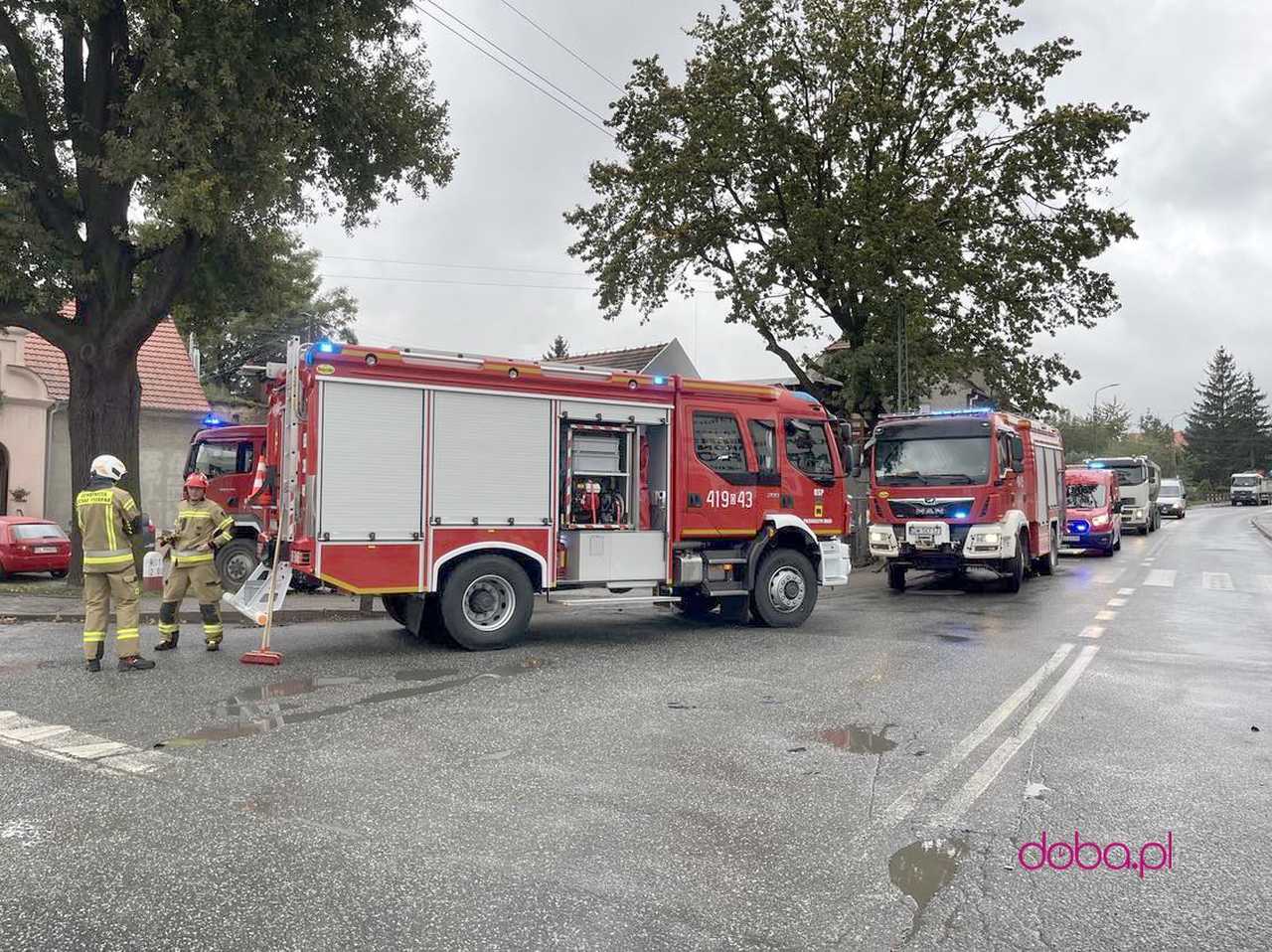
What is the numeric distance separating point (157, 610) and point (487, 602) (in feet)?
17.4

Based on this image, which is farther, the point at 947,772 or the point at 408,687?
the point at 408,687

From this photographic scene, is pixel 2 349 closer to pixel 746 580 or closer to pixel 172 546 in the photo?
pixel 172 546

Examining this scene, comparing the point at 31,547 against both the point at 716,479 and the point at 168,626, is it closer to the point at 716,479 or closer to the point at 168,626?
the point at 168,626

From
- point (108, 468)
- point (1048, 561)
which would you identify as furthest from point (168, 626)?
point (1048, 561)

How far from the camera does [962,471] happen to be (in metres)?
15.0

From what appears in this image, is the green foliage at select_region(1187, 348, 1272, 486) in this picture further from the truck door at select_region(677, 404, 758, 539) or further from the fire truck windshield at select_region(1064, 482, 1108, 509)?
the truck door at select_region(677, 404, 758, 539)

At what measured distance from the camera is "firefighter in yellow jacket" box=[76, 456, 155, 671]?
8.05 meters

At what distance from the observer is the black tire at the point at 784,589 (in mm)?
11180

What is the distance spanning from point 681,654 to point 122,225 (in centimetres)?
1110

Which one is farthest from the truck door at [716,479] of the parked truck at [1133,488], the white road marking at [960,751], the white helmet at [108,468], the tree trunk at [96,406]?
the parked truck at [1133,488]

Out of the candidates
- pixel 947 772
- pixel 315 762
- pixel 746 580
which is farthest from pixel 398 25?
pixel 947 772

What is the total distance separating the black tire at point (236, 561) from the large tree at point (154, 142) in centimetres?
166

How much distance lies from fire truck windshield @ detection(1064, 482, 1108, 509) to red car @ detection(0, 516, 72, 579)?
73.9 feet

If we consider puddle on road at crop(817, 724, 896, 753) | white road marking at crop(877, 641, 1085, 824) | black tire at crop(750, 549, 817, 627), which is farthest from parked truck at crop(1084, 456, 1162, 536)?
puddle on road at crop(817, 724, 896, 753)
